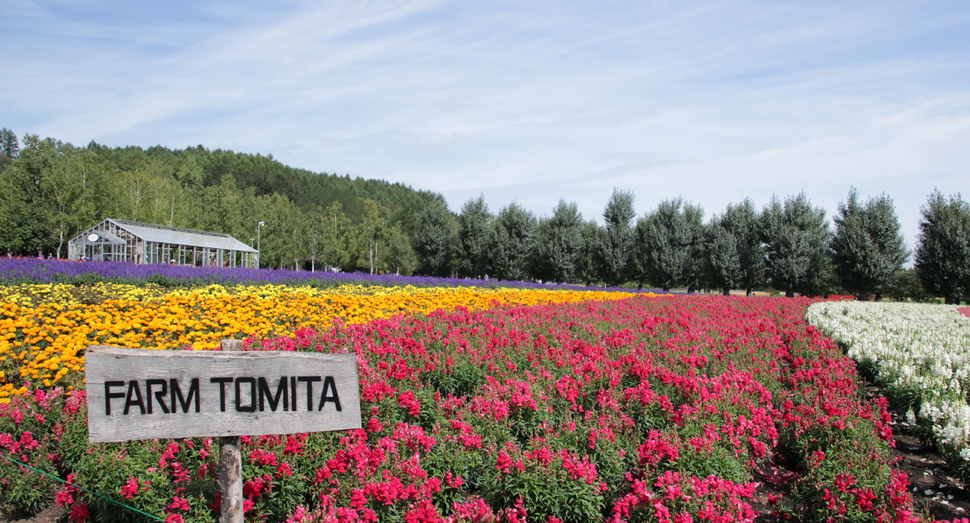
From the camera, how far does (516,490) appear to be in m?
3.53

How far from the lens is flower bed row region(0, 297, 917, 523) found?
343cm

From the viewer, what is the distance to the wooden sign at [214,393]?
8.21 ft

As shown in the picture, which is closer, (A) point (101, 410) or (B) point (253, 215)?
(A) point (101, 410)

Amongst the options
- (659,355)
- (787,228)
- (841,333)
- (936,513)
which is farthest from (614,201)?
(936,513)

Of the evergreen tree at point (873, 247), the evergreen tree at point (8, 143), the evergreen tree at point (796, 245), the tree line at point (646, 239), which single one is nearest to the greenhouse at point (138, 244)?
the tree line at point (646, 239)

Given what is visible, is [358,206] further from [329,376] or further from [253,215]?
[329,376]

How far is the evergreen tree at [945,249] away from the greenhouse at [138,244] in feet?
139

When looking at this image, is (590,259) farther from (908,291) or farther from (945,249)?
(908,291)

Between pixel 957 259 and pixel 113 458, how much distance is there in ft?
119

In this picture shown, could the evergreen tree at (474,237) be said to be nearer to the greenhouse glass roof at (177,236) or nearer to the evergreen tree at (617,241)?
the evergreen tree at (617,241)

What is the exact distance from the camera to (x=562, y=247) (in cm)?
3747

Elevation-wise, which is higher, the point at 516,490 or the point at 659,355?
the point at 659,355

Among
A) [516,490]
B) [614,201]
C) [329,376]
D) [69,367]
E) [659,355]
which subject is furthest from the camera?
[614,201]

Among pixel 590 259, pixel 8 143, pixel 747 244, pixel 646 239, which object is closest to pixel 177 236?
pixel 590 259
